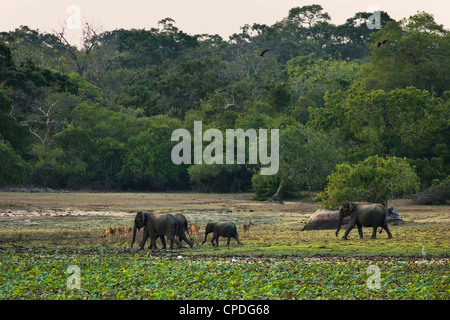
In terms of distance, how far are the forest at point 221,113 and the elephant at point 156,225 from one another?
13.4 metres

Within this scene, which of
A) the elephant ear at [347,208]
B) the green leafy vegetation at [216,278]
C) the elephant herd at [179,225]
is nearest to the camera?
the green leafy vegetation at [216,278]

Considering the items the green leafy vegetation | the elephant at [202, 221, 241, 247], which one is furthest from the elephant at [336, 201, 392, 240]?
the green leafy vegetation

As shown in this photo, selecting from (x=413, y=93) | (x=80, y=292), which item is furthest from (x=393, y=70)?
(x=80, y=292)

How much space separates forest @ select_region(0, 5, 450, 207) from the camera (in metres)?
58.7

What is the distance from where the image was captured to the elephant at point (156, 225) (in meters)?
27.5

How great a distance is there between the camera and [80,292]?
17203 mm

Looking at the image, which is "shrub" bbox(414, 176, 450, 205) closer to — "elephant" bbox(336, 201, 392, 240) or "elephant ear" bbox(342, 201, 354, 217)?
"elephant ear" bbox(342, 201, 354, 217)

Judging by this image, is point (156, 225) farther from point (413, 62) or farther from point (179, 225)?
point (413, 62)

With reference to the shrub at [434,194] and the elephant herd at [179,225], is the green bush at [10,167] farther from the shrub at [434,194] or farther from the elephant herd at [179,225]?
the shrub at [434,194]

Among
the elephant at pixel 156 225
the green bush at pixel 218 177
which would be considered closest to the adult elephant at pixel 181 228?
the elephant at pixel 156 225

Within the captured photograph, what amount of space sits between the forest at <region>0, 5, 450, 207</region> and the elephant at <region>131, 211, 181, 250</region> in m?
13.4
